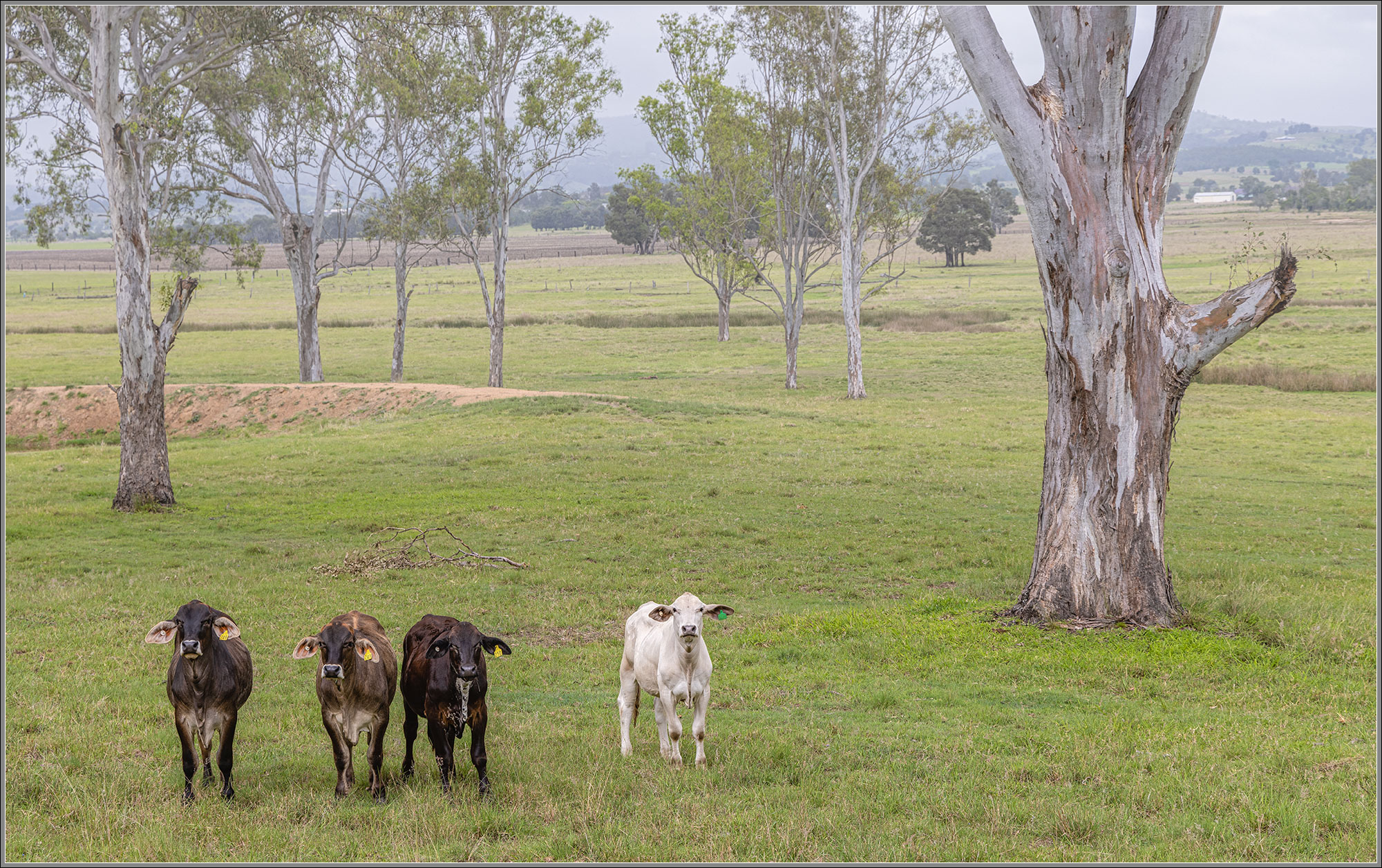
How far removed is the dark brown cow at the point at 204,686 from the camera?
8.28 m

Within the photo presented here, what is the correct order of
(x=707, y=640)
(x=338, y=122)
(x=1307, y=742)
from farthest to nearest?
1. (x=338, y=122)
2. (x=707, y=640)
3. (x=1307, y=742)

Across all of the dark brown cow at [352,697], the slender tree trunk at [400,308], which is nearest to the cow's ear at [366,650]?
the dark brown cow at [352,697]

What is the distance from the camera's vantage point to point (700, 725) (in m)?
8.88

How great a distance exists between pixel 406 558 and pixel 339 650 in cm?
1021

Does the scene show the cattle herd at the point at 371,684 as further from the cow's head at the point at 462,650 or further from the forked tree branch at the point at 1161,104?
the forked tree branch at the point at 1161,104

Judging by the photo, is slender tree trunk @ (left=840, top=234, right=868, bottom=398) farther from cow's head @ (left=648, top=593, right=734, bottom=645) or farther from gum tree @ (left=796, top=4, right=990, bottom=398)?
cow's head @ (left=648, top=593, right=734, bottom=645)

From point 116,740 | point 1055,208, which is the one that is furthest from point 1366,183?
point 116,740

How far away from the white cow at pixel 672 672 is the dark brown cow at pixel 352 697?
6.85 feet

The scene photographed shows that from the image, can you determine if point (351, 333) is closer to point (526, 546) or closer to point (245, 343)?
point (245, 343)

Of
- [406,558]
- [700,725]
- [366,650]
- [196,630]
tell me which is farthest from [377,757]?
[406,558]

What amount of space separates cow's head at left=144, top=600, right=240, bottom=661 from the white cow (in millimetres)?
3354

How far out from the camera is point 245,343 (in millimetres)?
65375

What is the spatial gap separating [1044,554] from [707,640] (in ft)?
15.7

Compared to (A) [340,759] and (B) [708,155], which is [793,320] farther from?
(A) [340,759]
